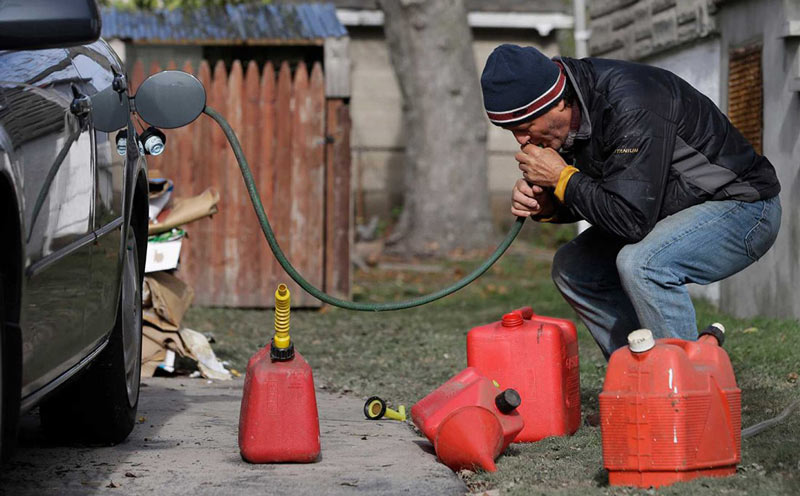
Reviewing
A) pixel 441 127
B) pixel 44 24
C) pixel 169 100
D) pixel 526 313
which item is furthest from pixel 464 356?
pixel 441 127

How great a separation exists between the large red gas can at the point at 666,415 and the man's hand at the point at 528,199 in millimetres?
1083

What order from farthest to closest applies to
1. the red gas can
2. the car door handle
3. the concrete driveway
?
the red gas can, the concrete driveway, the car door handle

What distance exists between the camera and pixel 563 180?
14.2 ft

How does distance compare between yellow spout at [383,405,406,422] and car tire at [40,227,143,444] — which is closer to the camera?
car tire at [40,227,143,444]

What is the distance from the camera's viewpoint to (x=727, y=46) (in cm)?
870

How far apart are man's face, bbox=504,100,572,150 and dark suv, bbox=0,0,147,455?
1490mm

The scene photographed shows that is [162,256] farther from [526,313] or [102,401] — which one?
[526,313]

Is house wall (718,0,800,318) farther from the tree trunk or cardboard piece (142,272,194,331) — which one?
the tree trunk

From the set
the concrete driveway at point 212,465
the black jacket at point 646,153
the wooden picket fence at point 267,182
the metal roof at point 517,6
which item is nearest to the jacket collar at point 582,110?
the black jacket at point 646,153

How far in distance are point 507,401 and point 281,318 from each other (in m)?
0.86

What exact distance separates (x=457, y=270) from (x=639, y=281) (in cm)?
969

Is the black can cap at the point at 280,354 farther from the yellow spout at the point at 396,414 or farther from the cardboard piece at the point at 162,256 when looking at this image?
the cardboard piece at the point at 162,256

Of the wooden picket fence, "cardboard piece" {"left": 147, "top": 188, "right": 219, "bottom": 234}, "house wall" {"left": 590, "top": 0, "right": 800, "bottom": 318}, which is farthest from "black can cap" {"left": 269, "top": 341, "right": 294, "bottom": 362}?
the wooden picket fence

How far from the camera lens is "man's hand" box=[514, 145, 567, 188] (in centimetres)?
436
